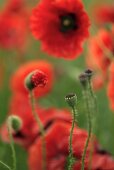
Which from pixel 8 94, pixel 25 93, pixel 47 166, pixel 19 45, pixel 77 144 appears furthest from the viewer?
pixel 19 45

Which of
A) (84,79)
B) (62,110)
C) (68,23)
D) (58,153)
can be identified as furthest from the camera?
(62,110)

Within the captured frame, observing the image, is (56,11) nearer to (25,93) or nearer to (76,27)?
(76,27)

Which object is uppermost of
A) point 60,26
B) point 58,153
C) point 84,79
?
point 60,26

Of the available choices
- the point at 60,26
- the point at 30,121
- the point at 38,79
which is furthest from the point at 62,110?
the point at 38,79

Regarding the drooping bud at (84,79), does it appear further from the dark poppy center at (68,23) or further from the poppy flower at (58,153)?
the dark poppy center at (68,23)

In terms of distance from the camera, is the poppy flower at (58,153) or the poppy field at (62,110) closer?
the poppy field at (62,110)

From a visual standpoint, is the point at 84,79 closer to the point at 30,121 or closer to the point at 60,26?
the point at 60,26

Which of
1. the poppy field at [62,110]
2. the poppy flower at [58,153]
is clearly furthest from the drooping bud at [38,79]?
the poppy flower at [58,153]

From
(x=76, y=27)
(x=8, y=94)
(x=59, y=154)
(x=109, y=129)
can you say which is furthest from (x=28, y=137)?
(x=8, y=94)
